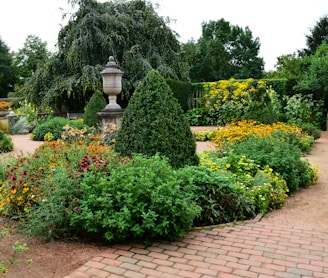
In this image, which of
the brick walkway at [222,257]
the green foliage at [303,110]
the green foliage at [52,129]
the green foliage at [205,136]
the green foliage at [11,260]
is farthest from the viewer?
the green foliage at [303,110]

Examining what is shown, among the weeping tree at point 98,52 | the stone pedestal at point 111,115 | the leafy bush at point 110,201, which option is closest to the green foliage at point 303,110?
the weeping tree at point 98,52

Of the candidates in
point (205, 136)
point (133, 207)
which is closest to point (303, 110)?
point (205, 136)

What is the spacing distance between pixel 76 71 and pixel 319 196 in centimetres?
1344

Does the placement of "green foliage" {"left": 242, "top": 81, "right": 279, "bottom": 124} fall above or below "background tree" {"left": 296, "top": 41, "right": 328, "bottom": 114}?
below

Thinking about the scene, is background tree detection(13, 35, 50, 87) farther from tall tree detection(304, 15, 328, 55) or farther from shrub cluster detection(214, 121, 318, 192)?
shrub cluster detection(214, 121, 318, 192)

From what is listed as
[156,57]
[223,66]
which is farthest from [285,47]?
[156,57]

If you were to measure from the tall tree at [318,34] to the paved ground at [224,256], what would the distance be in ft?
98.6

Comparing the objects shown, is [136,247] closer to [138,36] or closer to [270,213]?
[270,213]

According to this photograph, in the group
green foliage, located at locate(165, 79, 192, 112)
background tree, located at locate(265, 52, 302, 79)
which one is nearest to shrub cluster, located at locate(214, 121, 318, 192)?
green foliage, located at locate(165, 79, 192, 112)

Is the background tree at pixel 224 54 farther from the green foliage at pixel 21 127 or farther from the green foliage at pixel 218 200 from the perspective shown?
the green foliage at pixel 218 200

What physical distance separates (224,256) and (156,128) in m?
1.84

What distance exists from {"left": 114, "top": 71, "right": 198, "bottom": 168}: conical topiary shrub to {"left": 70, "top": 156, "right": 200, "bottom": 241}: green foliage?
898 millimetres

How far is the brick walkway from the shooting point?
2539mm

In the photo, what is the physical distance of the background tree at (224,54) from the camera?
101 ft
